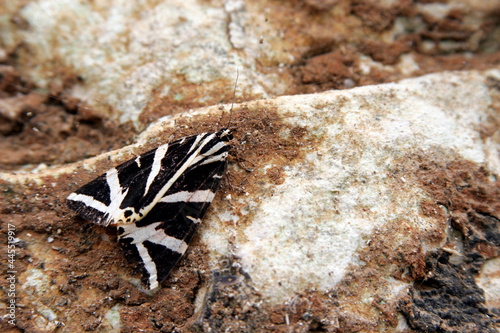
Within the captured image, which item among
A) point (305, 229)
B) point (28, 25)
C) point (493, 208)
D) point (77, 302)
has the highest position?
point (28, 25)

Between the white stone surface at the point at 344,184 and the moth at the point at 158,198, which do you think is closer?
the white stone surface at the point at 344,184

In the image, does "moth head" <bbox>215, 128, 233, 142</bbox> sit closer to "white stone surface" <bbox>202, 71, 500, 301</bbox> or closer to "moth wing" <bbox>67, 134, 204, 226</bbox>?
"moth wing" <bbox>67, 134, 204, 226</bbox>

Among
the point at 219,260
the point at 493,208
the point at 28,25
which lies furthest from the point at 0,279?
the point at 493,208

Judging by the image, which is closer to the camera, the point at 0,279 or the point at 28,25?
the point at 0,279

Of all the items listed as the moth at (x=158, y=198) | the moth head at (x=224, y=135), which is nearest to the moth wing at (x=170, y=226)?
the moth at (x=158, y=198)

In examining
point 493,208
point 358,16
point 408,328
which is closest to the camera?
point 408,328

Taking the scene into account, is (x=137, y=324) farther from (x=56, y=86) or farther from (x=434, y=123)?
(x=434, y=123)

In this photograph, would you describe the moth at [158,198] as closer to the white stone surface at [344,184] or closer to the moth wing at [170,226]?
the moth wing at [170,226]

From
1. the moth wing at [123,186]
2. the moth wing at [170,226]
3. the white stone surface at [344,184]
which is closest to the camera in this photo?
the white stone surface at [344,184]

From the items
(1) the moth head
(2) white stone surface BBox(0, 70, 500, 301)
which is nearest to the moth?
(1) the moth head
